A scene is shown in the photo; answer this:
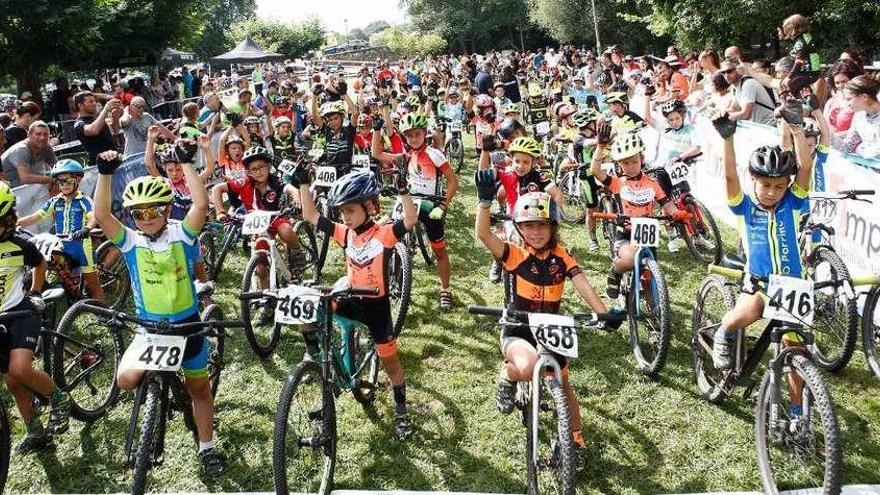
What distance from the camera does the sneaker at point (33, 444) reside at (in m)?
5.57

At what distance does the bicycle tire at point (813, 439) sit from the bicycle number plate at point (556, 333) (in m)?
1.25

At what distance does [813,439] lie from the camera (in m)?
4.18

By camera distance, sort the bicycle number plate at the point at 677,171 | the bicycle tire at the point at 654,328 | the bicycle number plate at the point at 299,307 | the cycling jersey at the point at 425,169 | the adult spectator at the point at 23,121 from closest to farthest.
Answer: the bicycle number plate at the point at 299,307 < the bicycle tire at the point at 654,328 < the bicycle number plate at the point at 677,171 < the cycling jersey at the point at 425,169 < the adult spectator at the point at 23,121

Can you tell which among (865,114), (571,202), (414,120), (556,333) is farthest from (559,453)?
(571,202)

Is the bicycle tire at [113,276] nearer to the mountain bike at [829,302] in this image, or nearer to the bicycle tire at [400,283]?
the bicycle tire at [400,283]

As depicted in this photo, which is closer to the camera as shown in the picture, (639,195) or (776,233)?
(776,233)

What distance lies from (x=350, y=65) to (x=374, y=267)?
65.7 meters

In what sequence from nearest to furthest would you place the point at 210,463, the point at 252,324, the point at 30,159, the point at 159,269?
the point at 159,269, the point at 210,463, the point at 252,324, the point at 30,159

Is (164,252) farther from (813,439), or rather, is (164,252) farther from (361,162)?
(361,162)

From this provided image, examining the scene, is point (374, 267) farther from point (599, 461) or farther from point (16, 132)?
point (16, 132)

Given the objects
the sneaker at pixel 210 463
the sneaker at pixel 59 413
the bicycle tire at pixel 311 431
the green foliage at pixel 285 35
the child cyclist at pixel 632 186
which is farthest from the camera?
the green foliage at pixel 285 35

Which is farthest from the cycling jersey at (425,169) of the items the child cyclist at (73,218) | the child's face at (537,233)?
the child's face at (537,233)

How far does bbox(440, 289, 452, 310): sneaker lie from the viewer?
821cm

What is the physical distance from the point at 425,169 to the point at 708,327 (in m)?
4.32
